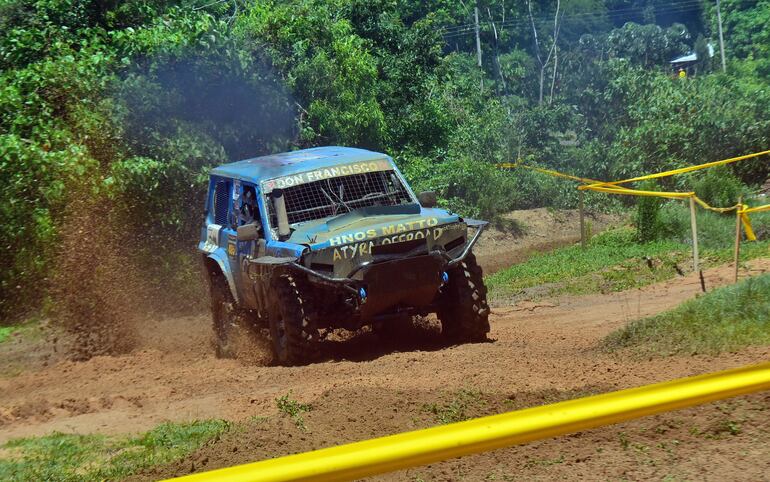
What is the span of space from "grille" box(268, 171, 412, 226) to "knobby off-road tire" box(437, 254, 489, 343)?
1162 millimetres

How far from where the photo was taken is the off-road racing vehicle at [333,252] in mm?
9023

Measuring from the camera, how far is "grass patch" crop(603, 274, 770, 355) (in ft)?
25.3

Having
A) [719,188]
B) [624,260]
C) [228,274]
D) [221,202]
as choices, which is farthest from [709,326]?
[719,188]

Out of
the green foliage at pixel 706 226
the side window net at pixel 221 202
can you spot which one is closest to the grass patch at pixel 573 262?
the green foliage at pixel 706 226

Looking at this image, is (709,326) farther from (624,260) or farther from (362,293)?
(624,260)

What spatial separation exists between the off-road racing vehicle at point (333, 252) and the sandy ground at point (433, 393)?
1.45ft

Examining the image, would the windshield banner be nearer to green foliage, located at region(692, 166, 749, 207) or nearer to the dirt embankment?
the dirt embankment

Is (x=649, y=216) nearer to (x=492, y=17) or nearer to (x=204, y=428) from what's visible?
(x=204, y=428)

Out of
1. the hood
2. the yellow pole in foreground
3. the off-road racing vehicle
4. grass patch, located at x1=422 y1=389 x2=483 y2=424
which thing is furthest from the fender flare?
the yellow pole in foreground

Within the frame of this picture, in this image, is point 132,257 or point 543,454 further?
point 132,257

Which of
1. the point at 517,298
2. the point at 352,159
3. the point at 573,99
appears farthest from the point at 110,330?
the point at 573,99

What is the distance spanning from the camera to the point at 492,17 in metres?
57.5

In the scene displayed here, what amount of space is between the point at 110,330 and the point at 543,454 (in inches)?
316

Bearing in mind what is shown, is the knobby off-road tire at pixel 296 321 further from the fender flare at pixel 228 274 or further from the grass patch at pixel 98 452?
the grass patch at pixel 98 452
